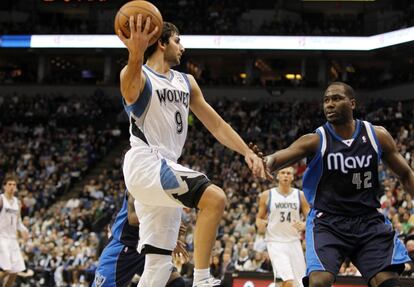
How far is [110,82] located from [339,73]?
11343 mm

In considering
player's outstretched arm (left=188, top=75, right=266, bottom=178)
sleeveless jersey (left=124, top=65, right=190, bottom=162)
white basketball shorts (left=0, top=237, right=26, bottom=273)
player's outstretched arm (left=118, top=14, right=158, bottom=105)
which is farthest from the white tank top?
player's outstretched arm (left=118, top=14, right=158, bottom=105)

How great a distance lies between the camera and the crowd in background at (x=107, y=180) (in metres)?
17.1

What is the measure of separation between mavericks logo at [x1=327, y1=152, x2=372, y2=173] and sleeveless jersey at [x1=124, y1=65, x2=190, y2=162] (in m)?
1.29

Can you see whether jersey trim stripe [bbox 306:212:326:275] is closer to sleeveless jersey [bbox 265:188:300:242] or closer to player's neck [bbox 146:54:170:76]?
player's neck [bbox 146:54:170:76]

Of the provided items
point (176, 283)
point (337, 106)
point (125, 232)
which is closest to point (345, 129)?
point (337, 106)

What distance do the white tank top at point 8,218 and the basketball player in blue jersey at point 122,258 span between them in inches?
245

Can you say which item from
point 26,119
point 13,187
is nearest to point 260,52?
point 26,119

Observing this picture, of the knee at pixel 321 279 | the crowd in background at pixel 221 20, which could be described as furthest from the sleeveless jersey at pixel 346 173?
the crowd in background at pixel 221 20

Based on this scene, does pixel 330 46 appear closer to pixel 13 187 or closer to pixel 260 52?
pixel 260 52

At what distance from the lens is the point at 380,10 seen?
34.7 metres

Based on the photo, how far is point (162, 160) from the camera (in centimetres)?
563

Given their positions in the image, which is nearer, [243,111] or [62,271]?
[62,271]

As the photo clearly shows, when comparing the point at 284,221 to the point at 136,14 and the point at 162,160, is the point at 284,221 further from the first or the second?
the point at 136,14

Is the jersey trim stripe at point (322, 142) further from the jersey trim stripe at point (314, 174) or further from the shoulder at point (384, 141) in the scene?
the shoulder at point (384, 141)
